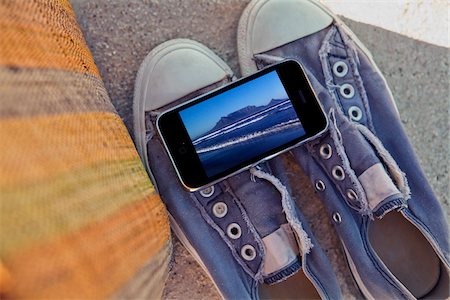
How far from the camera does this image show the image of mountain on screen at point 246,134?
2.26ft

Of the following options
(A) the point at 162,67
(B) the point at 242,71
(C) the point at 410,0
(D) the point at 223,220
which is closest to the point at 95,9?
(A) the point at 162,67

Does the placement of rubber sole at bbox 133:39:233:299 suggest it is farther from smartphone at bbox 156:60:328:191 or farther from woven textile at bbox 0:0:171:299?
woven textile at bbox 0:0:171:299

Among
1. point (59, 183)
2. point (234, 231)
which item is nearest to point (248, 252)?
point (234, 231)

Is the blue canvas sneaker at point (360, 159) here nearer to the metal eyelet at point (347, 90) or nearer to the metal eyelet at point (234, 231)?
the metal eyelet at point (347, 90)

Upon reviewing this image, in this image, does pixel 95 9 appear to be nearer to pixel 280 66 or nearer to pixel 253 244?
pixel 280 66

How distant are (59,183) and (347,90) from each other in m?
0.50

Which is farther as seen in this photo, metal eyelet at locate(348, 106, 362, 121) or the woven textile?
metal eyelet at locate(348, 106, 362, 121)

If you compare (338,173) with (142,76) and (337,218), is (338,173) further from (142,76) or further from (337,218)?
(142,76)

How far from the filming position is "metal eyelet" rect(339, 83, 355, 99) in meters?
0.75

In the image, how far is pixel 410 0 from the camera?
0.82m

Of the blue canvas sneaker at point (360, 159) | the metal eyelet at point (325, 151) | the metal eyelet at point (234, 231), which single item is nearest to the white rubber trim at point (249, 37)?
the blue canvas sneaker at point (360, 159)

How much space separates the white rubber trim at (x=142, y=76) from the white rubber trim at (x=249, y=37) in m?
0.03

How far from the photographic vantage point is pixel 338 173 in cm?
73

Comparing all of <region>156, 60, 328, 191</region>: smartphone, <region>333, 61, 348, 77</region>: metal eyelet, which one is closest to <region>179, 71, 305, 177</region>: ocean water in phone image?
<region>156, 60, 328, 191</region>: smartphone
